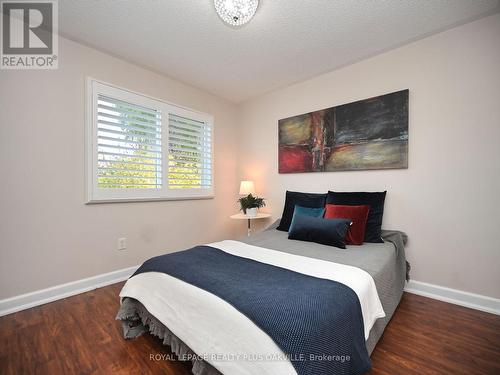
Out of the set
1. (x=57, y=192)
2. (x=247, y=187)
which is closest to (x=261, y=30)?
(x=247, y=187)

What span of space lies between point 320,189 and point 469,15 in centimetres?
200

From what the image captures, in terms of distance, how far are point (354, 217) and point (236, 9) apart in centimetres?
202

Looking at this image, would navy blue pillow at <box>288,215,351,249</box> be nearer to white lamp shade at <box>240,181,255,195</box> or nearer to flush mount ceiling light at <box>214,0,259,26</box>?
white lamp shade at <box>240,181,255,195</box>

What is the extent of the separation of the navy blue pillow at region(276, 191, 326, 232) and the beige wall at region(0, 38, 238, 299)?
1607 millimetres

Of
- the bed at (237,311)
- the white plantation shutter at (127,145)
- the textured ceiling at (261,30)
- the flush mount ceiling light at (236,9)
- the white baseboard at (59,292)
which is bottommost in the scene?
the white baseboard at (59,292)

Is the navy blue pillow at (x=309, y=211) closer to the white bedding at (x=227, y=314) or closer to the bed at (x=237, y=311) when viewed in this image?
the bed at (x=237, y=311)

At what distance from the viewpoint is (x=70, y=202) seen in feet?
7.07

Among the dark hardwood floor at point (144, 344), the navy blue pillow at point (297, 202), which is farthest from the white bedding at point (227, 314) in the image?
the navy blue pillow at point (297, 202)

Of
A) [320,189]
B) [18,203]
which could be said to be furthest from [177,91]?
[320,189]

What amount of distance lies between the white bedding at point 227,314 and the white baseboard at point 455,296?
1.19 m

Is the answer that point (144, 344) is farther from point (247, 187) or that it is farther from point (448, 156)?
point (448, 156)

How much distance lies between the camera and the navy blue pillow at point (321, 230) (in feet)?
6.56

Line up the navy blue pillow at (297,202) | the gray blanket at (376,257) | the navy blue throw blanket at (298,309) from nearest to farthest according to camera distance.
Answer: the navy blue throw blanket at (298,309), the gray blanket at (376,257), the navy blue pillow at (297,202)

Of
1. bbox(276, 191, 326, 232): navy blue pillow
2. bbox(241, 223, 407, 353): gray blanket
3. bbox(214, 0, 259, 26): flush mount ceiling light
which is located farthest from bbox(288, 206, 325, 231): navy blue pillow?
bbox(214, 0, 259, 26): flush mount ceiling light
